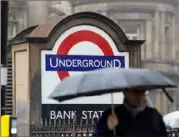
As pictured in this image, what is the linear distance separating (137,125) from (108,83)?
1.64 feet

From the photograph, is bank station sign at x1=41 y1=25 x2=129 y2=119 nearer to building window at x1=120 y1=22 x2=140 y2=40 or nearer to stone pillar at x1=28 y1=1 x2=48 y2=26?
stone pillar at x1=28 y1=1 x2=48 y2=26

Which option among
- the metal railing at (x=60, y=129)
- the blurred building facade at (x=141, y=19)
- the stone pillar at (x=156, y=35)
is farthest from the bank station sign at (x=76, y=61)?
the stone pillar at (x=156, y=35)

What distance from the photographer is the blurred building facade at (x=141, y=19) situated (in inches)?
2013

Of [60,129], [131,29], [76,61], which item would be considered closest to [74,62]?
[76,61]

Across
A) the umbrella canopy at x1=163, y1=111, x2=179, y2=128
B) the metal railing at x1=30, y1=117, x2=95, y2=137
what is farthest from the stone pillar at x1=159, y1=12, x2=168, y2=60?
the metal railing at x1=30, y1=117, x2=95, y2=137

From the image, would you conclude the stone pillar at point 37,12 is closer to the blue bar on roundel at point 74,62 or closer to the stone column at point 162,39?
the stone column at point 162,39

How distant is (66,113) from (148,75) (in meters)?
4.77

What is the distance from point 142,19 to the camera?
51812mm

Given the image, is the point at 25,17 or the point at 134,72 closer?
the point at 134,72

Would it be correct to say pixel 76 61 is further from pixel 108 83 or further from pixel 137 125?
pixel 137 125

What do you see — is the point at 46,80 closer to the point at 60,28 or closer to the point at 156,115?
the point at 60,28

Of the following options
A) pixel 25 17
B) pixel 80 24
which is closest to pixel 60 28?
pixel 80 24

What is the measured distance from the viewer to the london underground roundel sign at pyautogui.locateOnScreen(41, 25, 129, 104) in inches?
499

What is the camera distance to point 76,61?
41.8ft
